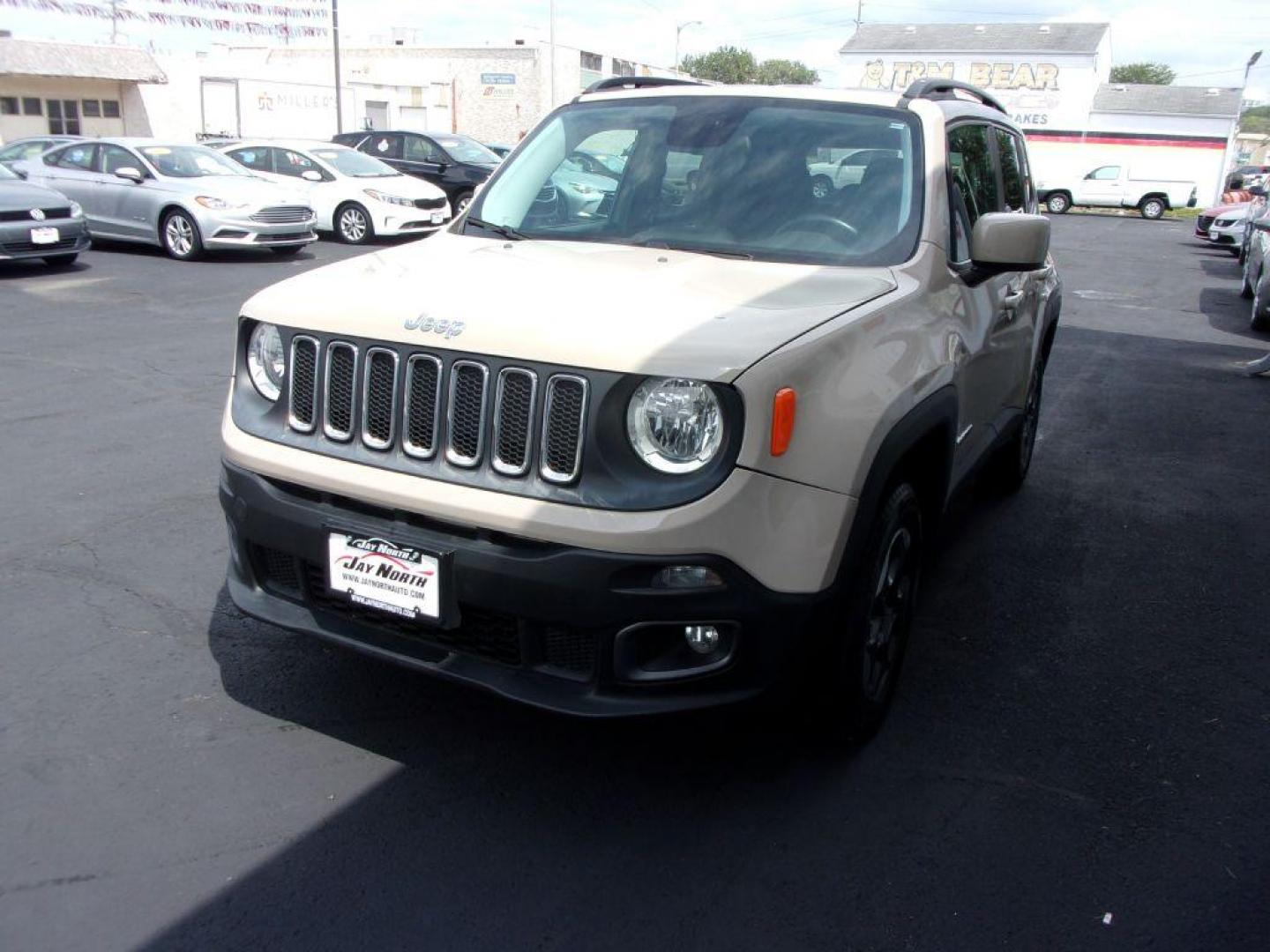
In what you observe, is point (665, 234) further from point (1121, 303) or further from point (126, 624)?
point (1121, 303)

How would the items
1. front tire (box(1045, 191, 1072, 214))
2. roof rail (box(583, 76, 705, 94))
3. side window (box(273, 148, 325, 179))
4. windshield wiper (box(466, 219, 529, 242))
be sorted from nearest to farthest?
windshield wiper (box(466, 219, 529, 242)), roof rail (box(583, 76, 705, 94)), side window (box(273, 148, 325, 179)), front tire (box(1045, 191, 1072, 214))

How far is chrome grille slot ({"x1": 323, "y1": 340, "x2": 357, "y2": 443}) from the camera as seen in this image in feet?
9.77

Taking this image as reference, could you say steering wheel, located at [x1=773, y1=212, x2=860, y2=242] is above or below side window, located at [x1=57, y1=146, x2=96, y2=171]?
above

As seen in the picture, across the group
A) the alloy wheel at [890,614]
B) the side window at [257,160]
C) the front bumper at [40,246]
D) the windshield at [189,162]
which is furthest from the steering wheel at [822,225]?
the side window at [257,160]

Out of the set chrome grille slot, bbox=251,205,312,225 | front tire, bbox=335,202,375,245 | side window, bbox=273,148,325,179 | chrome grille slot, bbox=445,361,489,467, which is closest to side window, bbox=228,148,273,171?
side window, bbox=273,148,325,179

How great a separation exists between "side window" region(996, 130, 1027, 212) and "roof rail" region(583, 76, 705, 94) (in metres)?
1.49

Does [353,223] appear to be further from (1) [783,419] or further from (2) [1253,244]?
(1) [783,419]

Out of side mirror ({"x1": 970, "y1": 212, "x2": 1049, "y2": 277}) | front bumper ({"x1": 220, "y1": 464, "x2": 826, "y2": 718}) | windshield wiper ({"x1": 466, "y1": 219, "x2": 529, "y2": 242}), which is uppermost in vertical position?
side mirror ({"x1": 970, "y1": 212, "x2": 1049, "y2": 277})

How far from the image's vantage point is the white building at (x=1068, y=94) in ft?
160

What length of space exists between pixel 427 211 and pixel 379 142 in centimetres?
416

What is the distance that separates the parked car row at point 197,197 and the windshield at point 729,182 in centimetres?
1027

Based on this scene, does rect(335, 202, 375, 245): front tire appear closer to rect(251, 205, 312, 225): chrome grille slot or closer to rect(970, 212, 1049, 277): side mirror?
rect(251, 205, 312, 225): chrome grille slot

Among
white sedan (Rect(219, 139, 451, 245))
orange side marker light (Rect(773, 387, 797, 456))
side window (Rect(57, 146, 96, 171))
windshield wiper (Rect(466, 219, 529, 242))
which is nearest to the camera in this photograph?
orange side marker light (Rect(773, 387, 797, 456))

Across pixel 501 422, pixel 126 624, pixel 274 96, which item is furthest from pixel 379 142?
pixel 274 96
